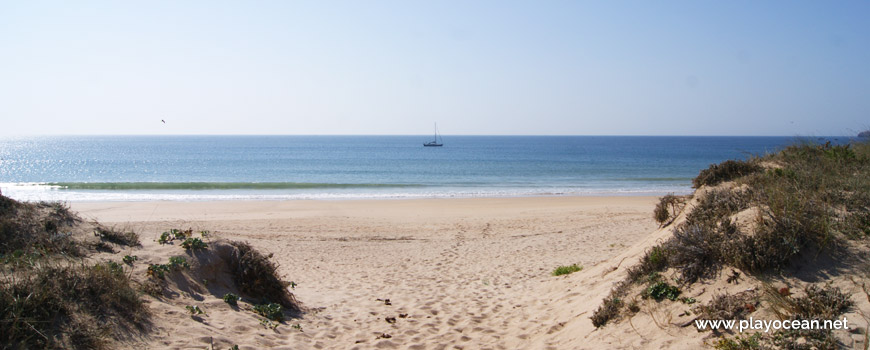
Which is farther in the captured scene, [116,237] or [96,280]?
[116,237]

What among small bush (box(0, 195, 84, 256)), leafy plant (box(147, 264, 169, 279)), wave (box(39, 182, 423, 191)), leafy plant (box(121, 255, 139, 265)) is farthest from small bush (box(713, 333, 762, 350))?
wave (box(39, 182, 423, 191))

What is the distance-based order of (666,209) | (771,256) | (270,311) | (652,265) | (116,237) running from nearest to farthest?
1. (771,256)
2. (652,265)
3. (270,311)
4. (116,237)
5. (666,209)

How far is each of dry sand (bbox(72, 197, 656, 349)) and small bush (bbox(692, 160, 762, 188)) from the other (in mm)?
2682

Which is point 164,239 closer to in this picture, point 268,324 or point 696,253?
point 268,324

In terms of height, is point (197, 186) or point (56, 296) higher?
point (56, 296)

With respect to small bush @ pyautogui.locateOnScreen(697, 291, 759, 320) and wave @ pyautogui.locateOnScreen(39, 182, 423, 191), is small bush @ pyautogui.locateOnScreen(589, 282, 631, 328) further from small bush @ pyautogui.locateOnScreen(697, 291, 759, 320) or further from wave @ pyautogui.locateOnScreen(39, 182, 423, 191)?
wave @ pyautogui.locateOnScreen(39, 182, 423, 191)

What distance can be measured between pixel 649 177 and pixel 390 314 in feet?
135

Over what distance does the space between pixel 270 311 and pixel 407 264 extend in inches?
212

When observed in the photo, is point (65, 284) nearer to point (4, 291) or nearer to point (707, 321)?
point (4, 291)

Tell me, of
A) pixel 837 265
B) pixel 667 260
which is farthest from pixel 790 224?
pixel 667 260

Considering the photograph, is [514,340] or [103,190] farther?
[103,190]

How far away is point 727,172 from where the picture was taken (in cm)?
798

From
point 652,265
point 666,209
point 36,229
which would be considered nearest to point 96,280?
point 36,229

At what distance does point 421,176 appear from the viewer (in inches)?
1746
